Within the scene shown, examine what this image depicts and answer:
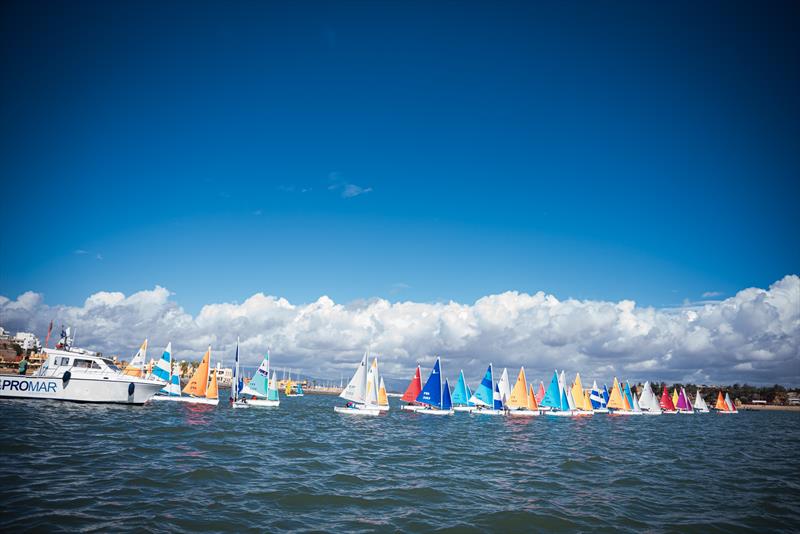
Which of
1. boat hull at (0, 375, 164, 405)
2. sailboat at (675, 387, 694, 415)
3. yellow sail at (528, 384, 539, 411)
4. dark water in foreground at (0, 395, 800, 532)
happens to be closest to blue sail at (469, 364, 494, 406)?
yellow sail at (528, 384, 539, 411)

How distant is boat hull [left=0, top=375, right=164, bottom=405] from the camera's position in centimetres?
4166

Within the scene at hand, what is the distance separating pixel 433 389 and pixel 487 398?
15585 mm

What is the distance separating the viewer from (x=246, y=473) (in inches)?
748

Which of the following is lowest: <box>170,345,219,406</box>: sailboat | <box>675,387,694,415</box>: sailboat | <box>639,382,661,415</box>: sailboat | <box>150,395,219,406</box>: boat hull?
<box>675,387,694,415</box>: sailboat

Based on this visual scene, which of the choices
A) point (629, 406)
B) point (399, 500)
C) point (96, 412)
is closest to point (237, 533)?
point (399, 500)

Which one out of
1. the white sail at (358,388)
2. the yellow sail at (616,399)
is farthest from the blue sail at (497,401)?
the yellow sail at (616,399)

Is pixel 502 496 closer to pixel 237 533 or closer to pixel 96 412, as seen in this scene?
pixel 237 533

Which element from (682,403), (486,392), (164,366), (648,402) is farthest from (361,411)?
(682,403)

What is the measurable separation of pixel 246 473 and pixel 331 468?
4411 millimetres

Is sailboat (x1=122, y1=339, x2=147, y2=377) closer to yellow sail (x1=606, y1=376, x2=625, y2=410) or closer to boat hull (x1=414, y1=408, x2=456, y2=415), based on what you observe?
boat hull (x1=414, y1=408, x2=456, y2=415)

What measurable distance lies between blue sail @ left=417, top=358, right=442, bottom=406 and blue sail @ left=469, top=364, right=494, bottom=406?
41.5ft

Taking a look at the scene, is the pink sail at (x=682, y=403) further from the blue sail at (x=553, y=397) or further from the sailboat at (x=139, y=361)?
the sailboat at (x=139, y=361)

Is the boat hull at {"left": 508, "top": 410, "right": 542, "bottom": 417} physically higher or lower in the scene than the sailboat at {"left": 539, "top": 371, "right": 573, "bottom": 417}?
lower

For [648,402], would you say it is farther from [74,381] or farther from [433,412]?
[74,381]
